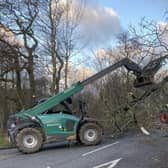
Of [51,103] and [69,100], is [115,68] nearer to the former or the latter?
[69,100]

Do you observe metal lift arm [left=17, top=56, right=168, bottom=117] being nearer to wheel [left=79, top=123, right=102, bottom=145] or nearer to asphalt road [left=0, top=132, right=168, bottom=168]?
wheel [left=79, top=123, right=102, bottom=145]

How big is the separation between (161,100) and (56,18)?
15278 millimetres

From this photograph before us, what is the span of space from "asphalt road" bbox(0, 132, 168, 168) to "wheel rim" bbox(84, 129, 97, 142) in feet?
1.52

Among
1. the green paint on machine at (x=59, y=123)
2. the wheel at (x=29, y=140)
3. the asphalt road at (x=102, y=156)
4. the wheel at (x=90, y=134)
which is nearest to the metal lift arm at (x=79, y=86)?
the green paint on machine at (x=59, y=123)

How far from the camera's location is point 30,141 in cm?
1539

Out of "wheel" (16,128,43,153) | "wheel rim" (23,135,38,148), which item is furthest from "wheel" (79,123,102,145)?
"wheel rim" (23,135,38,148)

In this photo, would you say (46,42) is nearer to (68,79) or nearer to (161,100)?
(68,79)

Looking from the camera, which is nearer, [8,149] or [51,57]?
[8,149]

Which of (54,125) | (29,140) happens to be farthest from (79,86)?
(29,140)

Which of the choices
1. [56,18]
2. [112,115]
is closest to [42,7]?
[56,18]

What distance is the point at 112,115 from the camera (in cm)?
1903

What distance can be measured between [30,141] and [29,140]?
0.06m

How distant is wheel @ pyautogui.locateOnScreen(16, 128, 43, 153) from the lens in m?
15.2

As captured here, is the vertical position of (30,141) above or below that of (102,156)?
above
